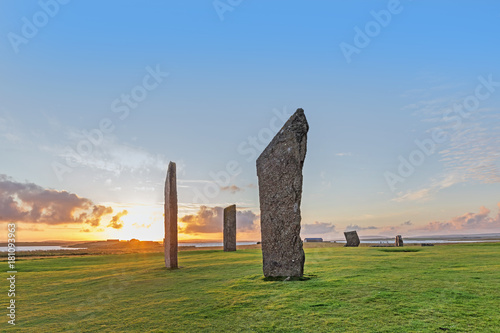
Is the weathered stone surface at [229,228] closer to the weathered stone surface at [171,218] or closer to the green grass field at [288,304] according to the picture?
the weathered stone surface at [171,218]

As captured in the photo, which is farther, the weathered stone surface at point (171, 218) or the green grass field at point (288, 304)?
the weathered stone surface at point (171, 218)

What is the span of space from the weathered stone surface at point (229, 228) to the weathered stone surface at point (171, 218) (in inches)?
462

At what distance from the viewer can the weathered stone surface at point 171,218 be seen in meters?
14.8

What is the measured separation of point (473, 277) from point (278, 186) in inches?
225

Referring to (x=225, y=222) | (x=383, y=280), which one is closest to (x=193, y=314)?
Answer: (x=383, y=280)

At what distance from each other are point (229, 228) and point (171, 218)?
12657 millimetres

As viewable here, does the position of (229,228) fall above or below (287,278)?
above

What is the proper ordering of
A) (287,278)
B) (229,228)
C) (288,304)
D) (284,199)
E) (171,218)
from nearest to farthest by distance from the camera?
(288,304)
(287,278)
(284,199)
(171,218)
(229,228)

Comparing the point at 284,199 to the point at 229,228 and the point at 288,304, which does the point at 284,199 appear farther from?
the point at 229,228

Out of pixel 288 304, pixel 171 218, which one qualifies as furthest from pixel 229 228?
pixel 288 304

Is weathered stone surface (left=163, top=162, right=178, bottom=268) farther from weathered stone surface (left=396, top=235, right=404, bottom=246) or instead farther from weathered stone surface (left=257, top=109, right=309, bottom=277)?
weathered stone surface (left=396, top=235, right=404, bottom=246)

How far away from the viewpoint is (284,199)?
10.2 meters

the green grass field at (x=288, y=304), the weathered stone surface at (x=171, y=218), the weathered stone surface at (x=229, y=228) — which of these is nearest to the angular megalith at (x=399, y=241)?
the weathered stone surface at (x=229, y=228)

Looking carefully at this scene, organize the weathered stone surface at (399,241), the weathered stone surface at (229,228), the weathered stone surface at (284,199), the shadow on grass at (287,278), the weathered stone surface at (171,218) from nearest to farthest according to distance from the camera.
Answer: the shadow on grass at (287,278) → the weathered stone surface at (284,199) → the weathered stone surface at (171,218) → the weathered stone surface at (229,228) → the weathered stone surface at (399,241)
